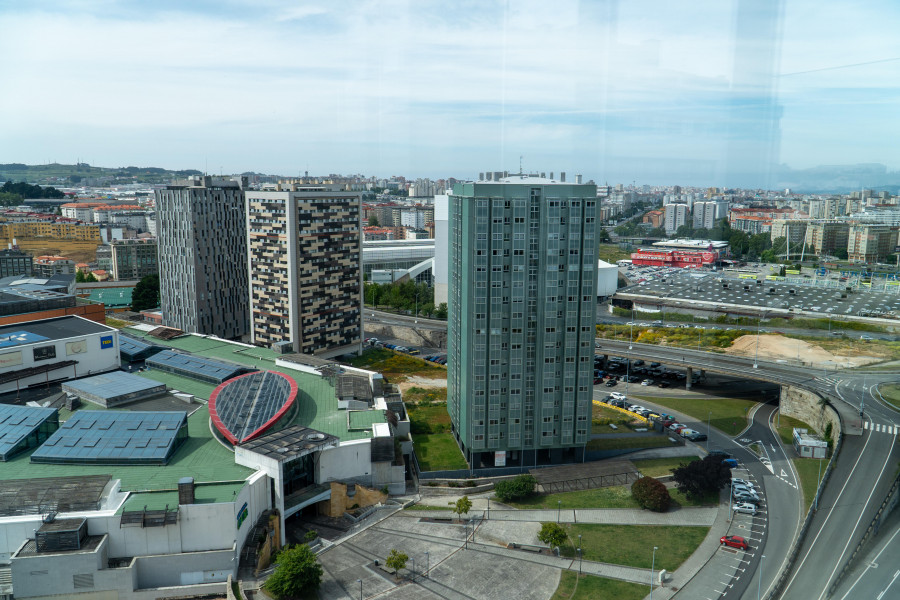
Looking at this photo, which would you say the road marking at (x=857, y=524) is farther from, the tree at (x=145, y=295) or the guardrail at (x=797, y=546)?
the tree at (x=145, y=295)

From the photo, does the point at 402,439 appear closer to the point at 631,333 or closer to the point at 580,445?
the point at 580,445

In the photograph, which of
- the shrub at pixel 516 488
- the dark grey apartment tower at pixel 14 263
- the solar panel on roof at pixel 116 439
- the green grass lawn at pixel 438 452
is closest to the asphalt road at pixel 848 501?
the shrub at pixel 516 488

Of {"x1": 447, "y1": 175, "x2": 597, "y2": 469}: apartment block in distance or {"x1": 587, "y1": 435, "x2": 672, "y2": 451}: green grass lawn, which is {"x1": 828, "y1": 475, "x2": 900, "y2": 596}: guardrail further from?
{"x1": 587, "y1": 435, "x2": 672, "y2": 451}: green grass lawn

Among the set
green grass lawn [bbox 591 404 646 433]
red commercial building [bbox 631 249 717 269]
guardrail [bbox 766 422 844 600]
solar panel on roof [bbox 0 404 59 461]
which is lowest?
green grass lawn [bbox 591 404 646 433]

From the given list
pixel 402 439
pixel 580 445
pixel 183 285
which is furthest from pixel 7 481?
pixel 183 285

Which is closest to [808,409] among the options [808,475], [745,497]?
[808,475]

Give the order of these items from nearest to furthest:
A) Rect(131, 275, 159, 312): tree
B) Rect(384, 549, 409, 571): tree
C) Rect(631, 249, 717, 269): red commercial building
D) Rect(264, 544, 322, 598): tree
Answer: Rect(264, 544, 322, 598): tree
Rect(384, 549, 409, 571): tree
Rect(131, 275, 159, 312): tree
Rect(631, 249, 717, 269): red commercial building

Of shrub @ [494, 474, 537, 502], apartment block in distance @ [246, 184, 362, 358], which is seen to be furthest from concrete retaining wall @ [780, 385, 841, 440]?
apartment block in distance @ [246, 184, 362, 358]
